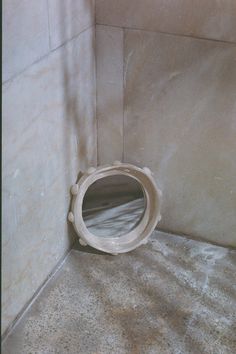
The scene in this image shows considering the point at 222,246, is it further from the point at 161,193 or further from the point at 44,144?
the point at 44,144

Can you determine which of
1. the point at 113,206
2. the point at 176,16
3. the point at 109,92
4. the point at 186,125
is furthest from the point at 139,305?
the point at 176,16

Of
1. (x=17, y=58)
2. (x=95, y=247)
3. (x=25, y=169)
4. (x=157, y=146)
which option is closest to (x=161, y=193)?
(x=157, y=146)

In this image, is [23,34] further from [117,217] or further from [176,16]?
[117,217]

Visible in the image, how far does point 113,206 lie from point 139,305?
0.54m

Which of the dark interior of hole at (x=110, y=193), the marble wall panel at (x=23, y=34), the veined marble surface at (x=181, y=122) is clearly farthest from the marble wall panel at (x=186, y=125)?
the marble wall panel at (x=23, y=34)

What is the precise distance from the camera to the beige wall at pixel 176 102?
7.29ft

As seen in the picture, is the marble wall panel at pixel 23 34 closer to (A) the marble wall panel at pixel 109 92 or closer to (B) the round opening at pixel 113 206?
(A) the marble wall panel at pixel 109 92

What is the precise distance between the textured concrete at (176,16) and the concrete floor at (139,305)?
0.98m

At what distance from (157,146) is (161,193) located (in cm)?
21

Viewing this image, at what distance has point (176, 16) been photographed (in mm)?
2213

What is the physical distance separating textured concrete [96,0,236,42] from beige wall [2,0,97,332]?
0.10 metres

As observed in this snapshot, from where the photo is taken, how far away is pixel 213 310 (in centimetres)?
229

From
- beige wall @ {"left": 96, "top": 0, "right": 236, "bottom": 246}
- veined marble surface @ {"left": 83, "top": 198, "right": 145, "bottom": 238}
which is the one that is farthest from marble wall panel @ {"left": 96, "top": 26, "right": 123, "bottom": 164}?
veined marble surface @ {"left": 83, "top": 198, "right": 145, "bottom": 238}

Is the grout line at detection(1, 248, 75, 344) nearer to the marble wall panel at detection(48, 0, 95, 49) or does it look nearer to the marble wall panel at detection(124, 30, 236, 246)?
the marble wall panel at detection(124, 30, 236, 246)
